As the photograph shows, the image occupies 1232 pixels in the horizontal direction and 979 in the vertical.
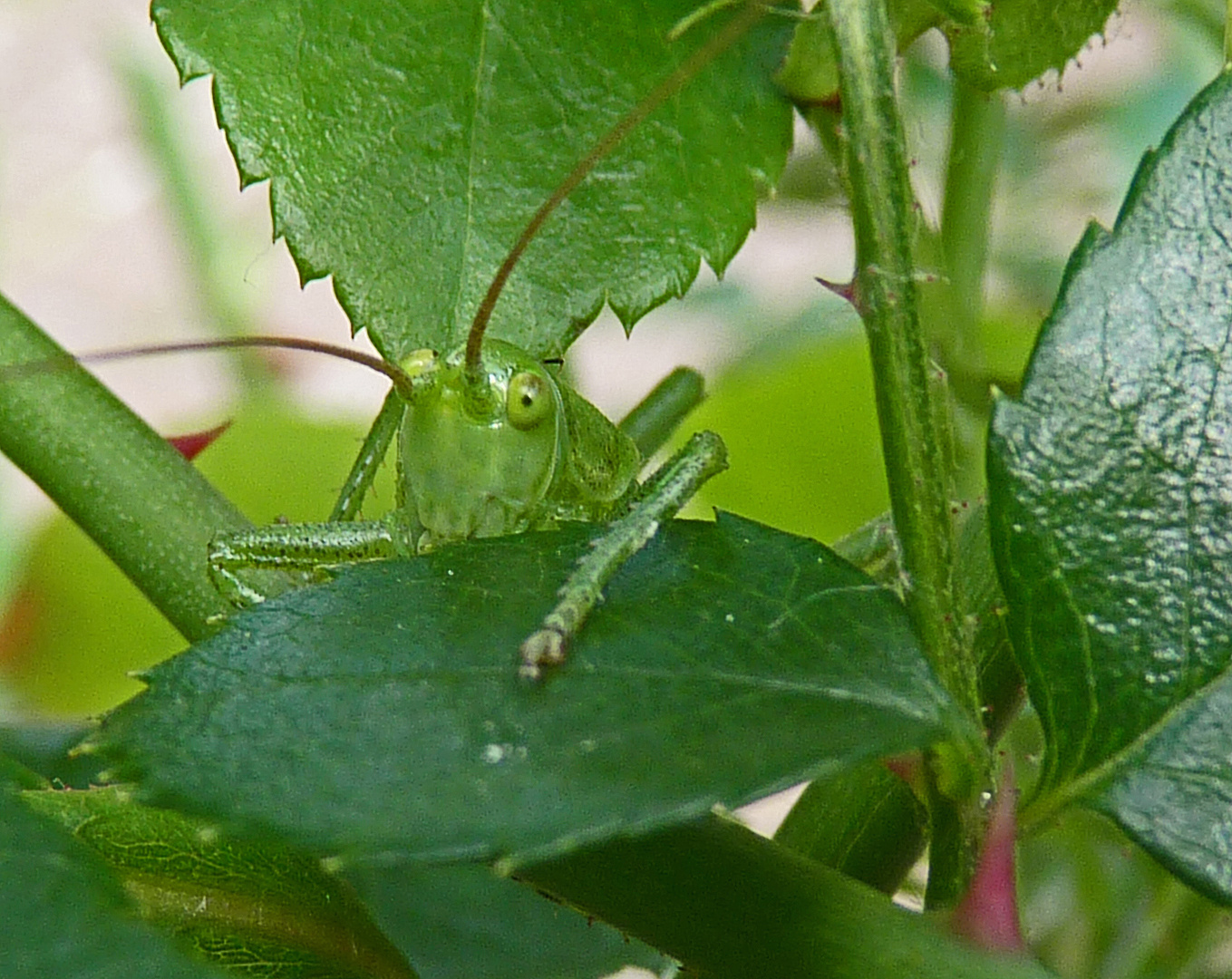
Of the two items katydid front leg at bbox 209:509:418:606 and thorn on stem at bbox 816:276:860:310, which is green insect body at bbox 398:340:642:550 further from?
thorn on stem at bbox 816:276:860:310

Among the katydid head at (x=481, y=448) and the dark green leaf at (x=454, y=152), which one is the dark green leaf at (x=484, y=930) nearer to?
the katydid head at (x=481, y=448)

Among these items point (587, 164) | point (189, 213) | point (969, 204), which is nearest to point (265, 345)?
point (587, 164)

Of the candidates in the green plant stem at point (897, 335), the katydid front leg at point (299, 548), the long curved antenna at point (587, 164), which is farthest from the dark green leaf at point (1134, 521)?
the katydid front leg at point (299, 548)

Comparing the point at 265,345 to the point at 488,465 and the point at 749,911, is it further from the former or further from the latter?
the point at 749,911

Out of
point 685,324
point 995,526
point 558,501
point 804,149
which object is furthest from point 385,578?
point 685,324

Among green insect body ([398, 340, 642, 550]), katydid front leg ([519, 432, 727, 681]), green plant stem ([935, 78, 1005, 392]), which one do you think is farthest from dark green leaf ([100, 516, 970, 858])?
green plant stem ([935, 78, 1005, 392])

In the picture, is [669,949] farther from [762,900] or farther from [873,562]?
[873,562]
